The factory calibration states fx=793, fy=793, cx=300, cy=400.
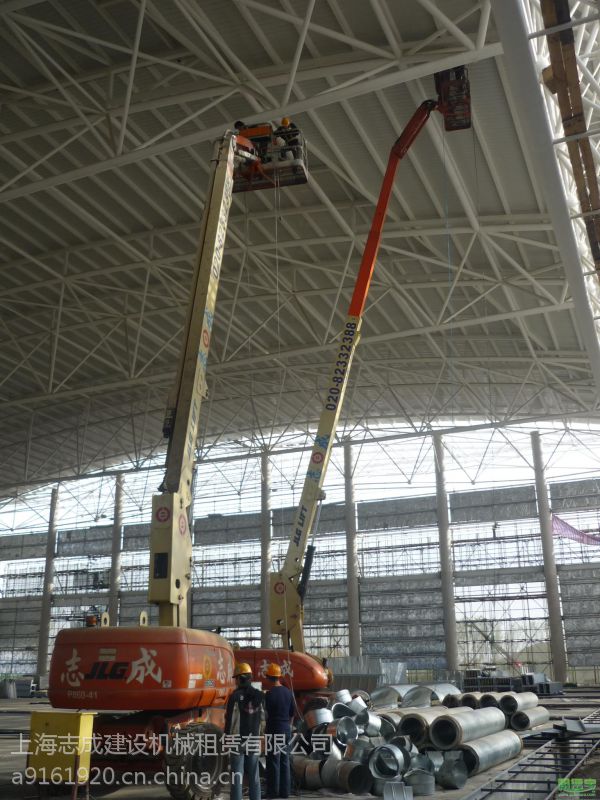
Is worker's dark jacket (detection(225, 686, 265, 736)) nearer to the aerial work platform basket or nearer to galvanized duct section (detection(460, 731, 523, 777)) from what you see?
galvanized duct section (detection(460, 731, 523, 777))

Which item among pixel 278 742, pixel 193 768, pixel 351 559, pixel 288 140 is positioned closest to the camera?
pixel 193 768

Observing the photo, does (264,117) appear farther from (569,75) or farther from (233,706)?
(233,706)

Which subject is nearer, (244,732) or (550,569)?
(244,732)

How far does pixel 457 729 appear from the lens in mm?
12938

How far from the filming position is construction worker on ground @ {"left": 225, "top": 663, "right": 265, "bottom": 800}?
9.24 metres

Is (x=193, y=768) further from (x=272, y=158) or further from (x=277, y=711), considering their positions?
(x=272, y=158)

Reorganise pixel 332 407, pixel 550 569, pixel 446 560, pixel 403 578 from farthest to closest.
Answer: pixel 403 578 → pixel 446 560 → pixel 550 569 → pixel 332 407

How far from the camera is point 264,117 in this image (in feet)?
53.4

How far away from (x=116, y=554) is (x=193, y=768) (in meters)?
37.0

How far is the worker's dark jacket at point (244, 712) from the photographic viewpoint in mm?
9539

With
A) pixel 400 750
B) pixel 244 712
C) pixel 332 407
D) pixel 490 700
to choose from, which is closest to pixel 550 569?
pixel 490 700

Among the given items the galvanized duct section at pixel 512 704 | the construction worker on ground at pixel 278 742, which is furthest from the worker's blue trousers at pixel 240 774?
the galvanized duct section at pixel 512 704

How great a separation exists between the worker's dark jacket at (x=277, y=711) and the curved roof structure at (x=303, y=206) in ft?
30.3

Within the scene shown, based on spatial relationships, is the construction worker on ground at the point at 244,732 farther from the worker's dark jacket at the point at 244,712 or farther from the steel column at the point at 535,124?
the steel column at the point at 535,124
